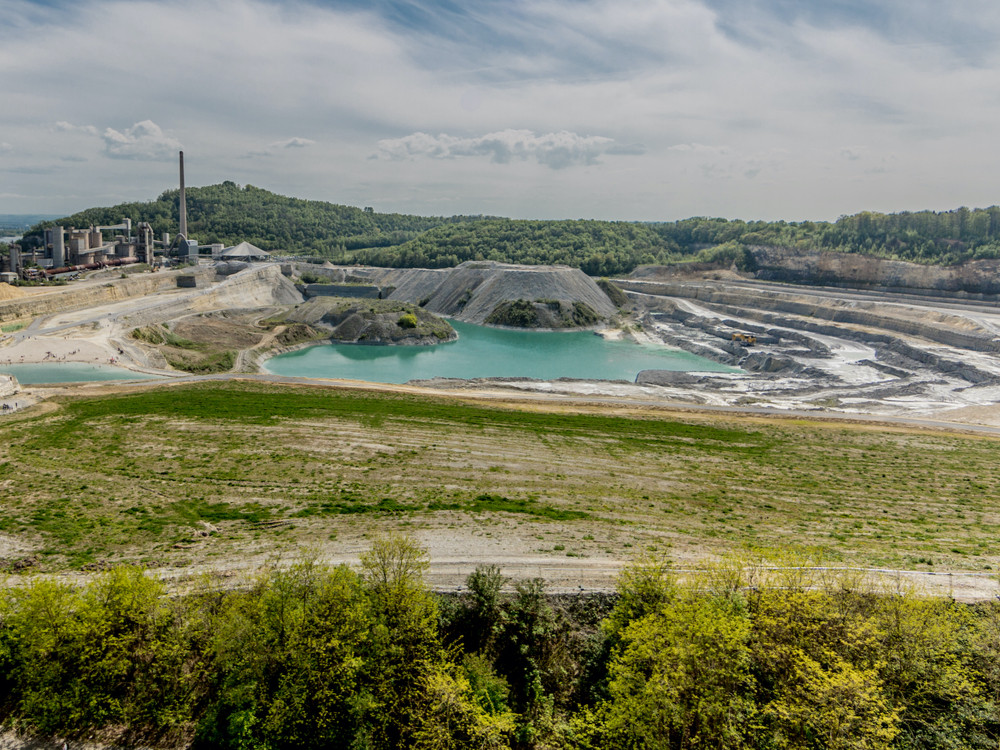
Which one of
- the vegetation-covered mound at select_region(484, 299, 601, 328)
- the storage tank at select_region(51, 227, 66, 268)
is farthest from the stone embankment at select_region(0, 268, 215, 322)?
the vegetation-covered mound at select_region(484, 299, 601, 328)

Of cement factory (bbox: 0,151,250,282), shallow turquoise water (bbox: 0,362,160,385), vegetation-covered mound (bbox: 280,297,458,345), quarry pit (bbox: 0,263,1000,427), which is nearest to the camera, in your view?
shallow turquoise water (bbox: 0,362,160,385)

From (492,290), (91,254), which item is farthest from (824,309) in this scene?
(91,254)

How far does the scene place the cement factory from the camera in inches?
2852

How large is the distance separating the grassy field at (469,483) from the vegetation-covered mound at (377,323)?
35.7 m

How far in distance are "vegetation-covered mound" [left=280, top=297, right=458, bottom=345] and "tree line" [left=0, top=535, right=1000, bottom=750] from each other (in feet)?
184

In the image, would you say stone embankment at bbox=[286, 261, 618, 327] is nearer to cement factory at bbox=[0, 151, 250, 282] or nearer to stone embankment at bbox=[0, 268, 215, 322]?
stone embankment at bbox=[0, 268, 215, 322]

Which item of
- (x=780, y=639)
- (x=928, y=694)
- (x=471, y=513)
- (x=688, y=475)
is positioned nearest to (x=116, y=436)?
(x=471, y=513)

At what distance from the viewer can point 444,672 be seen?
11.5m

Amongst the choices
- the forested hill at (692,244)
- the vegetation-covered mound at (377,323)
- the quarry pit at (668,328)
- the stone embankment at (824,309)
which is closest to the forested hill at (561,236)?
the forested hill at (692,244)

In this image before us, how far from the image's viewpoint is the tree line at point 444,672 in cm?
1050

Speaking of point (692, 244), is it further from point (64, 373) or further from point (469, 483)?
point (469, 483)

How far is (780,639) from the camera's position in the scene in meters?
12.1

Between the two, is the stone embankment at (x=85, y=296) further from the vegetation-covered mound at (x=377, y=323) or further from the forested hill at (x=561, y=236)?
the forested hill at (x=561, y=236)

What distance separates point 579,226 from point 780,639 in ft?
448
